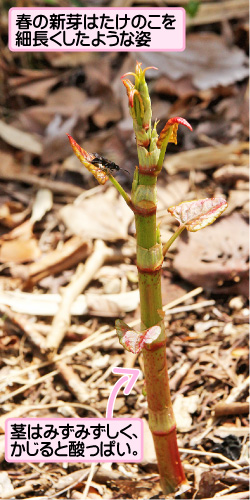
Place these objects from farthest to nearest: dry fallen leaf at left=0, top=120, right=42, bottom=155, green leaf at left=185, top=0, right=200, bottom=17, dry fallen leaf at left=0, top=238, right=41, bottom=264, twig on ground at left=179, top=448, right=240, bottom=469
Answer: green leaf at left=185, top=0, right=200, bottom=17, dry fallen leaf at left=0, top=120, right=42, bottom=155, dry fallen leaf at left=0, top=238, right=41, bottom=264, twig on ground at left=179, top=448, right=240, bottom=469

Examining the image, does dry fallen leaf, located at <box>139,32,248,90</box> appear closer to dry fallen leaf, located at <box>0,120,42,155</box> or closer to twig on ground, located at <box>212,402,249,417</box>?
dry fallen leaf, located at <box>0,120,42,155</box>

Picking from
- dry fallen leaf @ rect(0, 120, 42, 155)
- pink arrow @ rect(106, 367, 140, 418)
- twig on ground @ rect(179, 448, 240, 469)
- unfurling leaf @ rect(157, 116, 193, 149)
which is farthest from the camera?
dry fallen leaf @ rect(0, 120, 42, 155)

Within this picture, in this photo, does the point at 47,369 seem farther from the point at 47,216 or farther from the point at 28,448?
the point at 47,216

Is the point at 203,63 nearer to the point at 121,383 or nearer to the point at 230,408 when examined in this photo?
the point at 230,408

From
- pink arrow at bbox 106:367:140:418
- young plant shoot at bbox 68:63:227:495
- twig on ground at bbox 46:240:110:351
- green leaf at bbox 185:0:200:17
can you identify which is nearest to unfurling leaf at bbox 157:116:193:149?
young plant shoot at bbox 68:63:227:495

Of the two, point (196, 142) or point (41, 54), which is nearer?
point (196, 142)

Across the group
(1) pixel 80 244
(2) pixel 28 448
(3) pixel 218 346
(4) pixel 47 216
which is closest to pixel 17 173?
(4) pixel 47 216
